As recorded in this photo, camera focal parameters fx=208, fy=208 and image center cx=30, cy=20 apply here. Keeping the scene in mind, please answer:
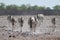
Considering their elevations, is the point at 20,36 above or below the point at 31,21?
below

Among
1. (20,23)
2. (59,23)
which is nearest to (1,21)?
(20,23)

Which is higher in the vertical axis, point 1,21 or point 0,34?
point 1,21

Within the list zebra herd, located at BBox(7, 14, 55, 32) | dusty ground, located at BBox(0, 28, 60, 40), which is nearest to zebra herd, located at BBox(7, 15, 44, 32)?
zebra herd, located at BBox(7, 14, 55, 32)

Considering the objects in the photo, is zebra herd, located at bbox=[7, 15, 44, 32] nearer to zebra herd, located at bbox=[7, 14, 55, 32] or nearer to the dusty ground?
zebra herd, located at bbox=[7, 14, 55, 32]

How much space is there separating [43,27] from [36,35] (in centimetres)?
18

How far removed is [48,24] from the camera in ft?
11.5

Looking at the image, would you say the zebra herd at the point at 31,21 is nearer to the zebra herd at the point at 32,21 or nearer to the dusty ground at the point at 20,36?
the zebra herd at the point at 32,21

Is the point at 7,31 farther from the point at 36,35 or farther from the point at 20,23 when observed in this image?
the point at 36,35

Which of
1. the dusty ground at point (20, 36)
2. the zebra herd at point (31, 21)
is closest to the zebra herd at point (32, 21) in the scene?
the zebra herd at point (31, 21)

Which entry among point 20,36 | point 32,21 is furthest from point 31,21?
point 20,36

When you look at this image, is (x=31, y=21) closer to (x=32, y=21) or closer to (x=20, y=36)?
(x=32, y=21)

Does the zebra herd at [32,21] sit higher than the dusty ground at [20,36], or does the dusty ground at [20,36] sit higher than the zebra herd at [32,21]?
the zebra herd at [32,21]

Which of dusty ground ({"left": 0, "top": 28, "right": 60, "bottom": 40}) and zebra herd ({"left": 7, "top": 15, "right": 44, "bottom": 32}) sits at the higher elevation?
zebra herd ({"left": 7, "top": 15, "right": 44, "bottom": 32})

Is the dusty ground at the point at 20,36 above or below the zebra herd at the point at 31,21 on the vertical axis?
below
